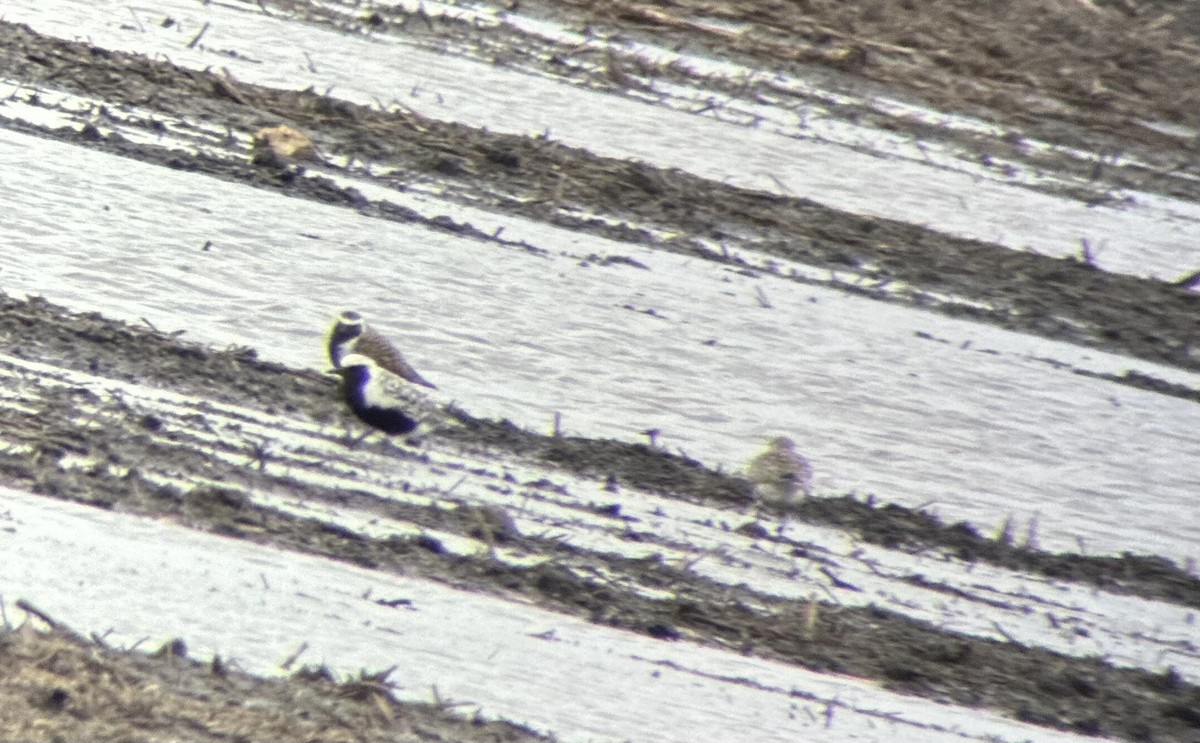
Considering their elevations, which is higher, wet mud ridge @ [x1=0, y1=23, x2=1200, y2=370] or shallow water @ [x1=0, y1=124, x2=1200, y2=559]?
wet mud ridge @ [x1=0, y1=23, x2=1200, y2=370]

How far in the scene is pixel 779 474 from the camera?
381 centimetres

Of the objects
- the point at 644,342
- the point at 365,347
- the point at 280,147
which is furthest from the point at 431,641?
the point at 280,147

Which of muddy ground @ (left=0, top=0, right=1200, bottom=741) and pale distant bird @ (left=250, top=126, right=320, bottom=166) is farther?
pale distant bird @ (left=250, top=126, right=320, bottom=166)

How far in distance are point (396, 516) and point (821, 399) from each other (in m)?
1.09

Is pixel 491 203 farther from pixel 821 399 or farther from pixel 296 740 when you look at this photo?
pixel 296 740

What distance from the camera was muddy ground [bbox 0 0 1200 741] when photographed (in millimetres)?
2943

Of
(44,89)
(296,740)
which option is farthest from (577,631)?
(44,89)

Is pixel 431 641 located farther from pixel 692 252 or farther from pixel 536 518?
pixel 692 252

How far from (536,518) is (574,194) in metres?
1.18

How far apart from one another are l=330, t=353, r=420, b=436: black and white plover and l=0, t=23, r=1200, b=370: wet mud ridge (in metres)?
0.66

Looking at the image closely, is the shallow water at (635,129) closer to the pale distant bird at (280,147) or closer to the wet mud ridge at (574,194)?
the wet mud ridge at (574,194)

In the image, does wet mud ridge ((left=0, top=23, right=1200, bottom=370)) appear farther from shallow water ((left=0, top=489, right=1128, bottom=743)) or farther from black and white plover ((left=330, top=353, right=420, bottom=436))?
shallow water ((left=0, top=489, right=1128, bottom=743))

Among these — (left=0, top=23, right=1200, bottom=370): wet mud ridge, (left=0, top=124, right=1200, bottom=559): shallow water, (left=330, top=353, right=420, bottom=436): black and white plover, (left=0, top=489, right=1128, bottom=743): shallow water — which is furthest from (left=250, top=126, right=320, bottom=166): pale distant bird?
(left=0, top=489, right=1128, bottom=743): shallow water

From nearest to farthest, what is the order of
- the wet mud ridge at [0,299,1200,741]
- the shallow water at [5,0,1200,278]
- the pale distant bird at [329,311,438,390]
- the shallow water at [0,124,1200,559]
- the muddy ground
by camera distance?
the muddy ground < the wet mud ridge at [0,299,1200,741] < the pale distant bird at [329,311,438,390] < the shallow water at [0,124,1200,559] < the shallow water at [5,0,1200,278]
